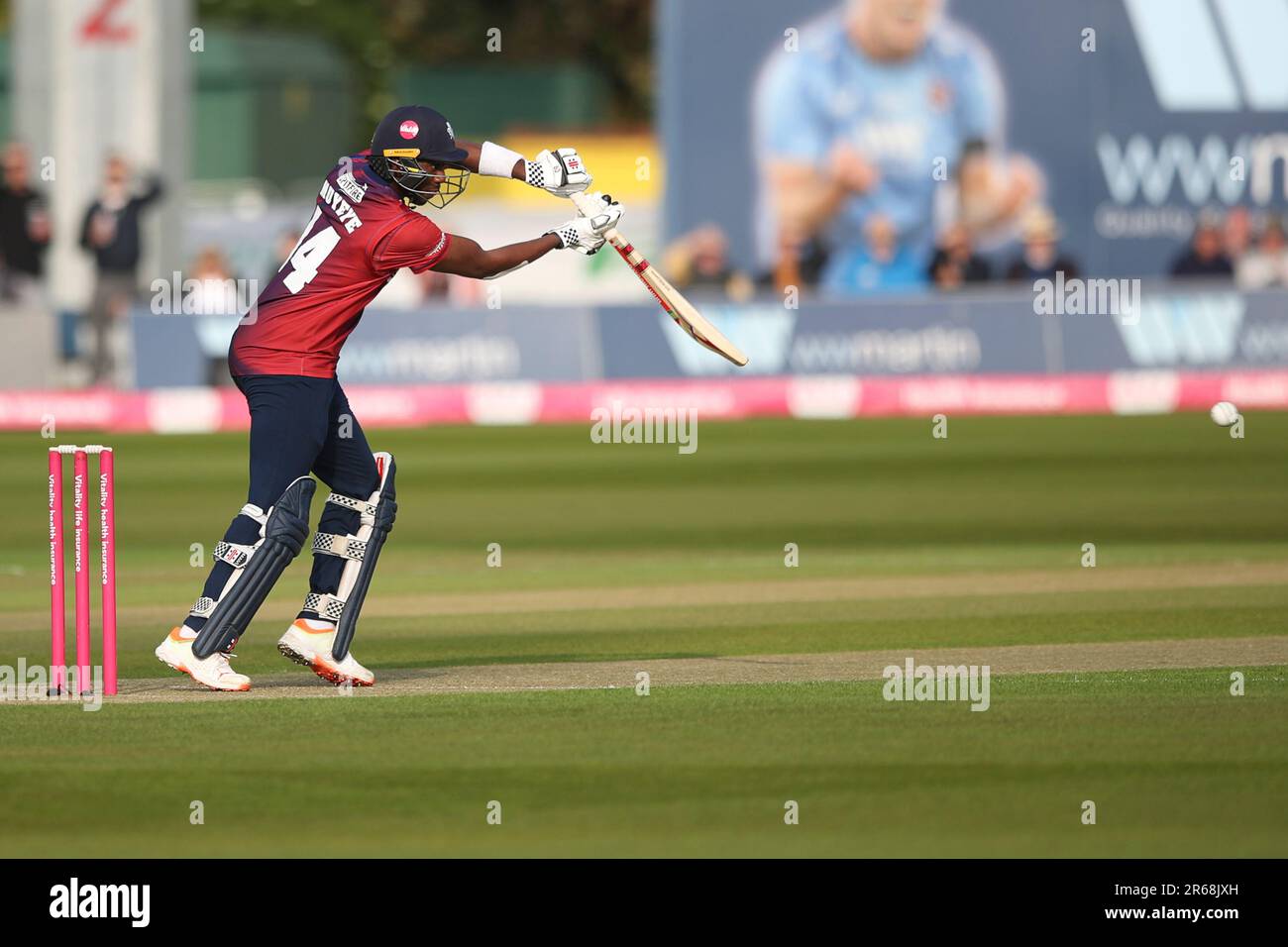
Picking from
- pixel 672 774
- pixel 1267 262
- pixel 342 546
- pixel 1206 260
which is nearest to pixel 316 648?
pixel 342 546

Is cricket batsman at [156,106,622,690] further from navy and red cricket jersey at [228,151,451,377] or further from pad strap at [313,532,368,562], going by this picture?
pad strap at [313,532,368,562]

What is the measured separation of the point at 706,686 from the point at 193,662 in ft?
6.89

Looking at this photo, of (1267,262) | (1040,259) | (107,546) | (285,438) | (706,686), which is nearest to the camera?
(107,546)

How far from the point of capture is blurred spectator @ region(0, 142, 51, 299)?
95.1 feet

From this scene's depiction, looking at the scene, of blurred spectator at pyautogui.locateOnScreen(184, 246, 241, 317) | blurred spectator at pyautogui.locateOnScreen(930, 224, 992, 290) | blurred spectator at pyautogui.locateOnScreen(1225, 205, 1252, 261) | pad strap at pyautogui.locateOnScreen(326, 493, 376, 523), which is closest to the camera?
pad strap at pyautogui.locateOnScreen(326, 493, 376, 523)

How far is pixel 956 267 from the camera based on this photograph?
95.0 feet

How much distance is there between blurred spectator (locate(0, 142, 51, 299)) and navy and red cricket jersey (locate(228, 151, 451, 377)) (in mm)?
19781

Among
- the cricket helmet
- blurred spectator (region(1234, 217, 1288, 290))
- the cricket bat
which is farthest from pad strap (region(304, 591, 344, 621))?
blurred spectator (region(1234, 217, 1288, 290))

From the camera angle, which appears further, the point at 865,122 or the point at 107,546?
the point at 865,122

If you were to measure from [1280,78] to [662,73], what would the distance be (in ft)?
26.9

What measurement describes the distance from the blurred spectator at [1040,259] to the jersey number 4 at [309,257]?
62.0 ft

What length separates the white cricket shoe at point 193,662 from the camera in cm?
1025

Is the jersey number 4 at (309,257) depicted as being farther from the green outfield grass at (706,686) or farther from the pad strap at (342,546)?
the green outfield grass at (706,686)

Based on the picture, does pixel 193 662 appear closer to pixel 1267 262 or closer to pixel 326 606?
pixel 326 606
